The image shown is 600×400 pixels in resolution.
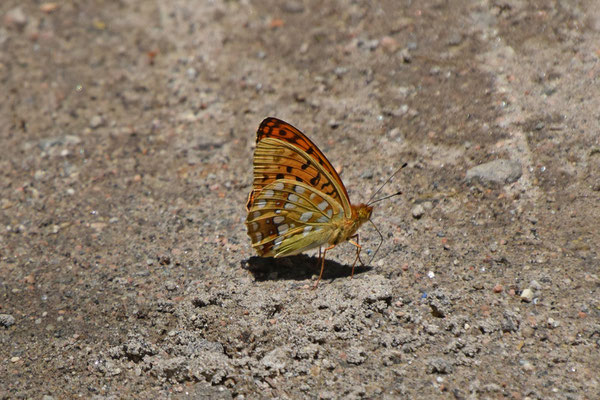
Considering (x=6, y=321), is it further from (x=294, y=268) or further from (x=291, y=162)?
(x=291, y=162)

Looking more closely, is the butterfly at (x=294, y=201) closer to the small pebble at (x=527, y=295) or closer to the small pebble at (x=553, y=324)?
the small pebble at (x=527, y=295)

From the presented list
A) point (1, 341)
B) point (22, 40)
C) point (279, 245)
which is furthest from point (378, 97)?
point (22, 40)

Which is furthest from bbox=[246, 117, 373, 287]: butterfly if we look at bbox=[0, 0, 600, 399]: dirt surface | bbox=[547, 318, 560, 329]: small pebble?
bbox=[547, 318, 560, 329]: small pebble

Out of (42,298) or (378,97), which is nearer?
(42,298)

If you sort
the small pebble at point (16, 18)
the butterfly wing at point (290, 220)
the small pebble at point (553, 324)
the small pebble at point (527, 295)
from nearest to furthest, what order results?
the small pebble at point (553, 324) < the small pebble at point (527, 295) < the butterfly wing at point (290, 220) < the small pebble at point (16, 18)

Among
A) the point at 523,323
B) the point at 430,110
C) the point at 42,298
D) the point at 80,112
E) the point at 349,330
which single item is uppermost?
the point at 430,110

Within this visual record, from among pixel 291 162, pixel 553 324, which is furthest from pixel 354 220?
pixel 553 324

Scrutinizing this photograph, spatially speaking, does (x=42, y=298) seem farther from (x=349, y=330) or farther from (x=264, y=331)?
(x=349, y=330)

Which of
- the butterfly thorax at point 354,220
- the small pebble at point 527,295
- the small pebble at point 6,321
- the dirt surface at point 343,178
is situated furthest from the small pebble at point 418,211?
the small pebble at point 6,321
